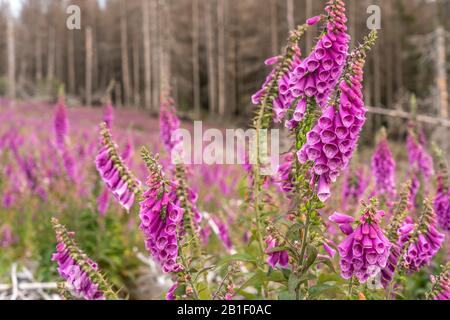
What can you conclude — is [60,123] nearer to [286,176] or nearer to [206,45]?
[286,176]

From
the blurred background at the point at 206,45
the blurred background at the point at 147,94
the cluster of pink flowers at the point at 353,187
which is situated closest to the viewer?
the cluster of pink flowers at the point at 353,187

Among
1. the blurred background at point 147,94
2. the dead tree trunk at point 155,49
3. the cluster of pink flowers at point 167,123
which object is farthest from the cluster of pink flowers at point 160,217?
the dead tree trunk at point 155,49

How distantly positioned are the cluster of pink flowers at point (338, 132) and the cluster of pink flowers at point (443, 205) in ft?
4.44

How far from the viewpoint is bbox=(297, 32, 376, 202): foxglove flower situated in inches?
71.0

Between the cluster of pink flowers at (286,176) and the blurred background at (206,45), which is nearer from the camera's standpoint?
the cluster of pink flowers at (286,176)

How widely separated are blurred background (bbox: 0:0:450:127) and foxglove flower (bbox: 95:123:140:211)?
25.0 metres

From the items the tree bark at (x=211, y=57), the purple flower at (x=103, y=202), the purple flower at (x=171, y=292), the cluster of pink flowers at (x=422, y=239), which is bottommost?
the purple flower at (x=103, y=202)

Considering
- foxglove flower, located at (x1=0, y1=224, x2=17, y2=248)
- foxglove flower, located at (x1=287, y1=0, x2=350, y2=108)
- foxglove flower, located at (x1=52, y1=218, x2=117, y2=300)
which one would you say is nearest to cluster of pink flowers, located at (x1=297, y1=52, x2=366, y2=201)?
foxglove flower, located at (x1=287, y1=0, x2=350, y2=108)

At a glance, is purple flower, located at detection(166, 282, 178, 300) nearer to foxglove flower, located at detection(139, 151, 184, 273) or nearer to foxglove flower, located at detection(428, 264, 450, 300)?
foxglove flower, located at detection(139, 151, 184, 273)

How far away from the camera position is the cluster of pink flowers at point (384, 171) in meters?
4.05

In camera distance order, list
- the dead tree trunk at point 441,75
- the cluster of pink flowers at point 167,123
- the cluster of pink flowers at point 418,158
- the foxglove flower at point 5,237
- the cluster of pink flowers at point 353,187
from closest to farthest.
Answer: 1. the cluster of pink flowers at point 167,123
2. the cluster of pink flowers at point 353,187
3. the cluster of pink flowers at point 418,158
4. the foxglove flower at point 5,237
5. the dead tree trunk at point 441,75

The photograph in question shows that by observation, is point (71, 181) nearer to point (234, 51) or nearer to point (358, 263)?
point (358, 263)

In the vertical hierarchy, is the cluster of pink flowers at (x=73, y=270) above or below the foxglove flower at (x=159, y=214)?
below

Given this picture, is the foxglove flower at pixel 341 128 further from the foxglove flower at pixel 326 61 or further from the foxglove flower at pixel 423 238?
the foxglove flower at pixel 423 238
